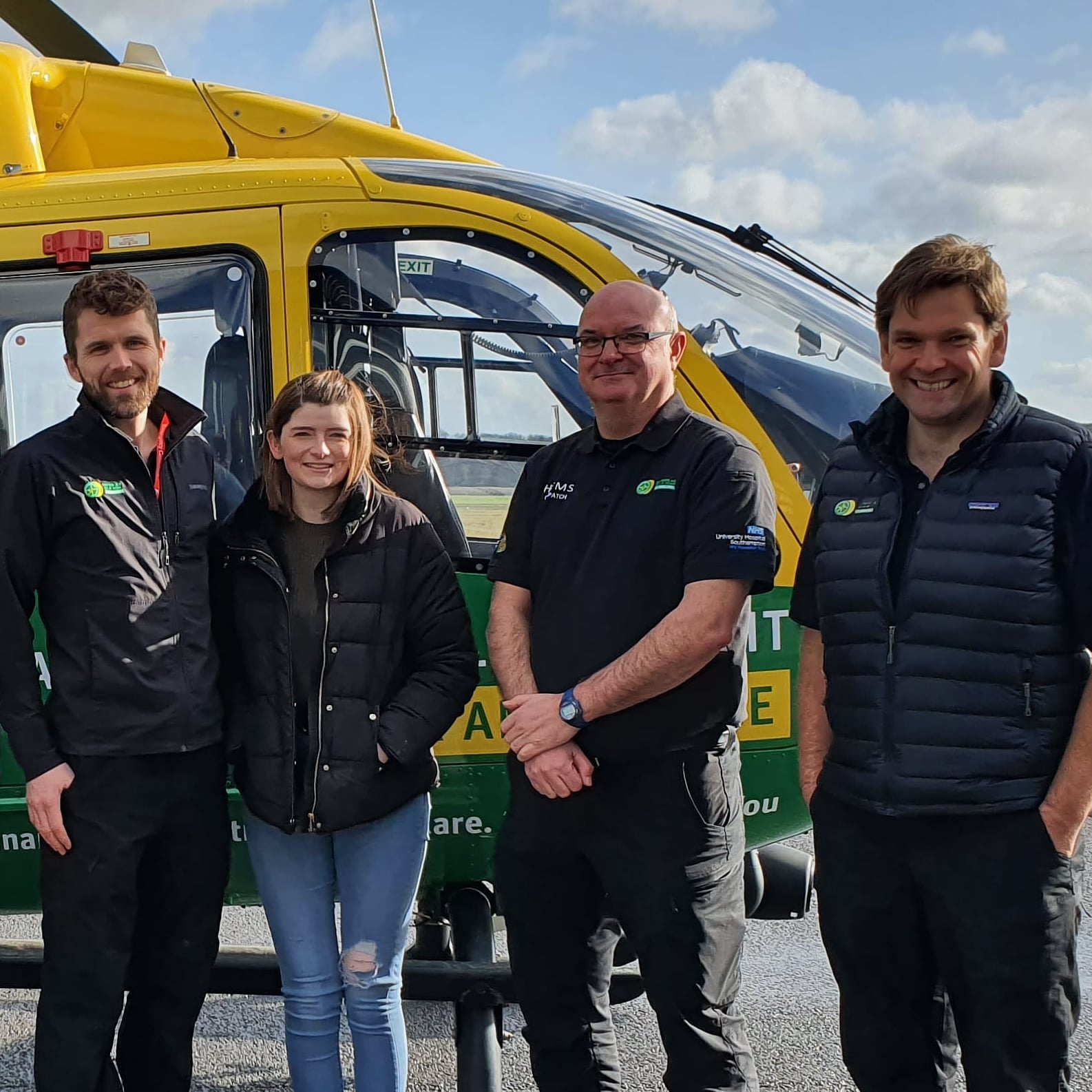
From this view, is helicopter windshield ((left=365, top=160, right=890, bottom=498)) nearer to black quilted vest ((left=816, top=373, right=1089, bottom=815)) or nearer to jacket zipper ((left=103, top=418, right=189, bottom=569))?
black quilted vest ((left=816, top=373, right=1089, bottom=815))

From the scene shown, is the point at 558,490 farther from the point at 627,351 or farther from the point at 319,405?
the point at 319,405

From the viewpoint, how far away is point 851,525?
2.26m

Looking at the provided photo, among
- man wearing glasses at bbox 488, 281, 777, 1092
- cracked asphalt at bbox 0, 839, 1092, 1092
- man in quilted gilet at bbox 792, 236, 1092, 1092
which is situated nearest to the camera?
man in quilted gilet at bbox 792, 236, 1092, 1092

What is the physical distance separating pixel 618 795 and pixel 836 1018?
1895mm

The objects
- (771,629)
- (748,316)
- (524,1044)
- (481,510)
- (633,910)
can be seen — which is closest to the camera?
(633,910)

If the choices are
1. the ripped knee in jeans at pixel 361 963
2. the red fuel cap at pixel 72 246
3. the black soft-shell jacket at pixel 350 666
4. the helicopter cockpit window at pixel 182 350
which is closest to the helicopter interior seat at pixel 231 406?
the helicopter cockpit window at pixel 182 350

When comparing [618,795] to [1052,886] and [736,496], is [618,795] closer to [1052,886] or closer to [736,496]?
[736,496]

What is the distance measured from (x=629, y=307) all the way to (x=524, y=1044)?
2426 mm

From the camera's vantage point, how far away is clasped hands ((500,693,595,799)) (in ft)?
7.82

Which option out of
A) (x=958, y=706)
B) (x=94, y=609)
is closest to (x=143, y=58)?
(x=94, y=609)

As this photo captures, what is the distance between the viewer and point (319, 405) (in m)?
2.49

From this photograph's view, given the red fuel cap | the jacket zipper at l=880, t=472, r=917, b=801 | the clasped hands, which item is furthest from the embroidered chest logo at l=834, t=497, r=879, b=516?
the red fuel cap

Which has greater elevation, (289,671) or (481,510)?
(481,510)

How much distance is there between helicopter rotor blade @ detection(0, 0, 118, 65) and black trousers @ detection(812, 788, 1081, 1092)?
4.14m
